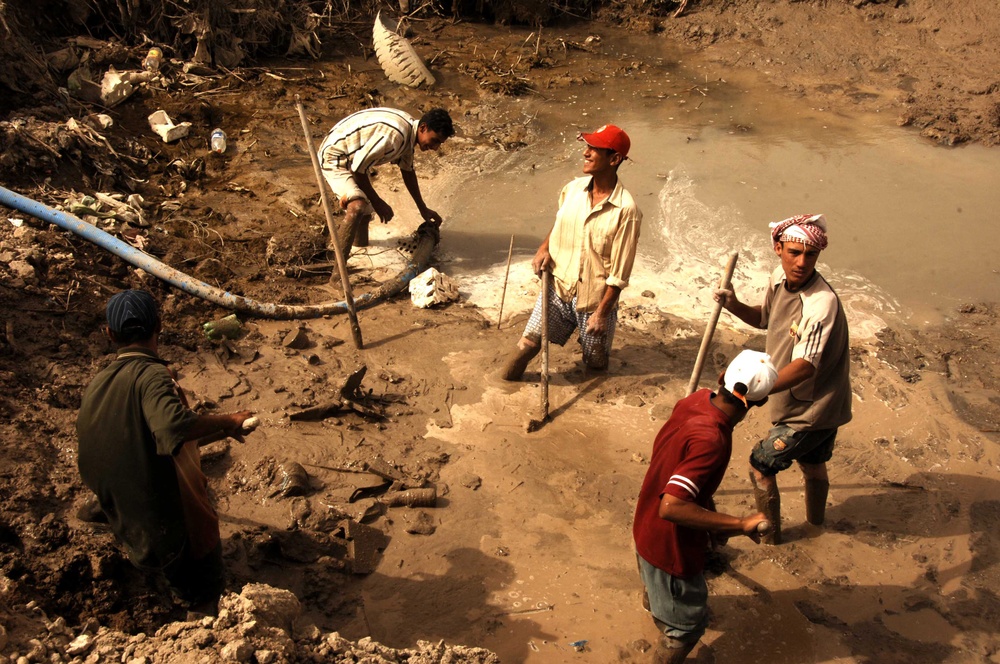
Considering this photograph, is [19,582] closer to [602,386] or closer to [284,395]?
[284,395]

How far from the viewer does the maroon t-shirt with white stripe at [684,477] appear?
114 inches

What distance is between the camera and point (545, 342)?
17.2 ft

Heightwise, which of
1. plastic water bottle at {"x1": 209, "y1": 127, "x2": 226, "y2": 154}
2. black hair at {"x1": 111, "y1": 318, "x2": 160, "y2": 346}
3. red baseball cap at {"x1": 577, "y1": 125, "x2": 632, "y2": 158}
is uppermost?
red baseball cap at {"x1": 577, "y1": 125, "x2": 632, "y2": 158}

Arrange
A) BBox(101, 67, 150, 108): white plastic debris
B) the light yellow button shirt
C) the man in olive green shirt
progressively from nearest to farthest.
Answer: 1. the man in olive green shirt
2. the light yellow button shirt
3. BBox(101, 67, 150, 108): white plastic debris

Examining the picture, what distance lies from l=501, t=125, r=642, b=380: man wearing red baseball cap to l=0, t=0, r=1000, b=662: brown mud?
0.54 metres

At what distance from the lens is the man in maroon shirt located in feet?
9.52

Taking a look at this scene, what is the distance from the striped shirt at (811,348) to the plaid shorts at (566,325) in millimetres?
1459

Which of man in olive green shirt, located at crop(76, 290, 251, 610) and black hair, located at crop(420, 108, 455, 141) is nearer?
man in olive green shirt, located at crop(76, 290, 251, 610)

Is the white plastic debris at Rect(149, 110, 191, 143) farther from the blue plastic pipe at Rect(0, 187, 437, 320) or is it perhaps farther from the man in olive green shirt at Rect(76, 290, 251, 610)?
the man in olive green shirt at Rect(76, 290, 251, 610)

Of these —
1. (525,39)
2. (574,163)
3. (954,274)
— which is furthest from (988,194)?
(525,39)

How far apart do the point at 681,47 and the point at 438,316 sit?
7741mm

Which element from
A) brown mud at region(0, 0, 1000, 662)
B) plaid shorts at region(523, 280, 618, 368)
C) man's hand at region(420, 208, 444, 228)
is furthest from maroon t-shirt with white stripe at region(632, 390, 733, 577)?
man's hand at region(420, 208, 444, 228)

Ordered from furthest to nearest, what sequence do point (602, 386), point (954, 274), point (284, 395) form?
point (954, 274)
point (602, 386)
point (284, 395)

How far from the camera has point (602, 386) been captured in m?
5.75
